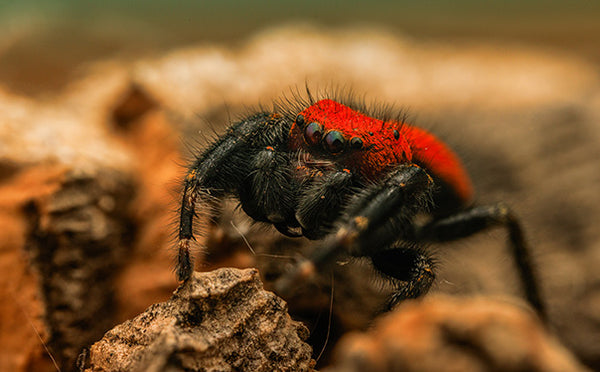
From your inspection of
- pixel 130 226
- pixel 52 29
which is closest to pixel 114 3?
pixel 52 29

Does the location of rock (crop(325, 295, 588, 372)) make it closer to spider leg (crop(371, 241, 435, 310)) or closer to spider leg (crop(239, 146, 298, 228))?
spider leg (crop(371, 241, 435, 310))

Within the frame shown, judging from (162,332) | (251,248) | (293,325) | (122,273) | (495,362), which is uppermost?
(495,362)

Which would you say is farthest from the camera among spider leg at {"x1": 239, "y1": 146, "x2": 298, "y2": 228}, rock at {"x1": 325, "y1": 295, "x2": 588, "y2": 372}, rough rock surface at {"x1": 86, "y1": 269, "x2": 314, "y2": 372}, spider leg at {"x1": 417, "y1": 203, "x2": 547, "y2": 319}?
spider leg at {"x1": 417, "y1": 203, "x2": 547, "y2": 319}

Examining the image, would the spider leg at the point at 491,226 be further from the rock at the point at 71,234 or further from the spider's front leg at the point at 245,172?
the rock at the point at 71,234

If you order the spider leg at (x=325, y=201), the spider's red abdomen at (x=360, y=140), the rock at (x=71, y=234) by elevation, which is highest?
the spider's red abdomen at (x=360, y=140)

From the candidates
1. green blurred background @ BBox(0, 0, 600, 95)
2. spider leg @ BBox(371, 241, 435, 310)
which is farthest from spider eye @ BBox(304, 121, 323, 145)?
green blurred background @ BBox(0, 0, 600, 95)

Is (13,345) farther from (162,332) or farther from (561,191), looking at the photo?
(561,191)

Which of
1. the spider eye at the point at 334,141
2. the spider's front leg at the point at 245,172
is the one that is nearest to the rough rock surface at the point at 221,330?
the spider's front leg at the point at 245,172

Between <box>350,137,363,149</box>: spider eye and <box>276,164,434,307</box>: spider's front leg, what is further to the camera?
<box>350,137,363,149</box>: spider eye
